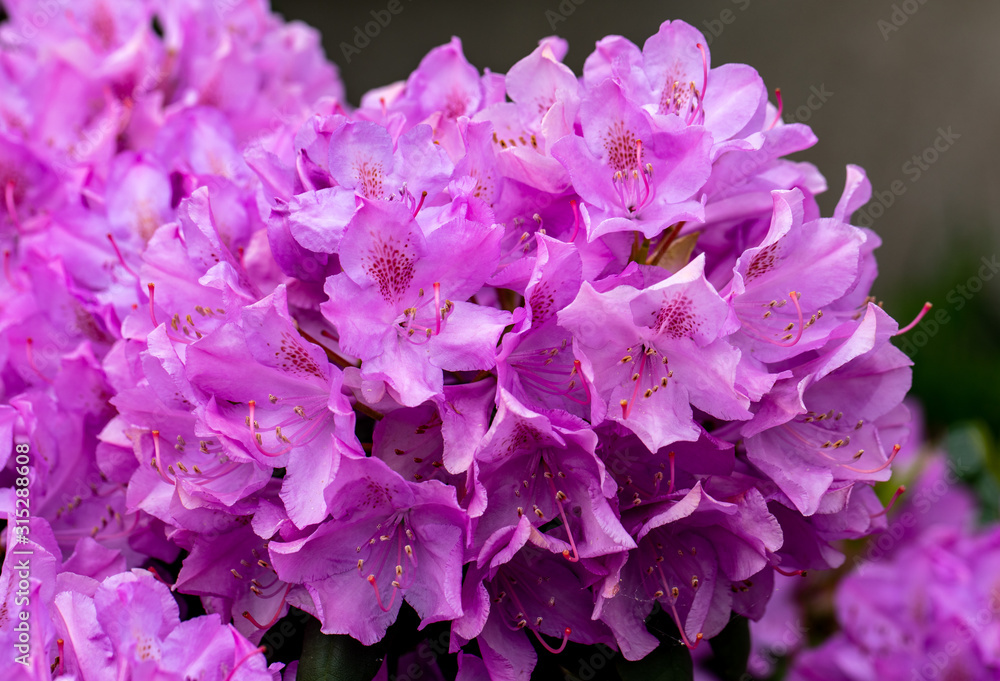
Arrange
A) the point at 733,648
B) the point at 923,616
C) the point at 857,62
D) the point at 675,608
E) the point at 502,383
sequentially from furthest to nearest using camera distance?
the point at 857,62 → the point at 923,616 → the point at 733,648 → the point at 675,608 → the point at 502,383

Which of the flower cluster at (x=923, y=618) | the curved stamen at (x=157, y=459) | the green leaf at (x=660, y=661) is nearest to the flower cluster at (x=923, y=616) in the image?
the flower cluster at (x=923, y=618)

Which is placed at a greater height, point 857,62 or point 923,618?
point 857,62

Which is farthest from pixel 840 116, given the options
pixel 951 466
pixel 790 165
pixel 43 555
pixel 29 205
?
pixel 43 555

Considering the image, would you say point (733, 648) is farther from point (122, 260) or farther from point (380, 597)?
point (122, 260)

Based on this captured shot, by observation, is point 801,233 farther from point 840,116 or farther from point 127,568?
point 840,116

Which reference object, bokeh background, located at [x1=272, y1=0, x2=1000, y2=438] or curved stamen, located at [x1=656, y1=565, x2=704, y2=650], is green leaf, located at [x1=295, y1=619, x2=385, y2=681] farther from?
bokeh background, located at [x1=272, y1=0, x2=1000, y2=438]

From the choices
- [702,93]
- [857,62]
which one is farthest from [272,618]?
[857,62]
